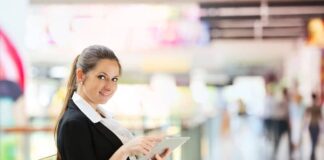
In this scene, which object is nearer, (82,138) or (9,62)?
(82,138)

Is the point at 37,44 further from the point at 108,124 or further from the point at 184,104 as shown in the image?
the point at 108,124

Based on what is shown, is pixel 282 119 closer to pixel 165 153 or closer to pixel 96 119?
pixel 165 153

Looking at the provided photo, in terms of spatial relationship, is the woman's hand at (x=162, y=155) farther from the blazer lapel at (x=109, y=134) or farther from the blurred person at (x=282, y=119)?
the blurred person at (x=282, y=119)

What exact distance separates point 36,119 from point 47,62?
116 centimetres

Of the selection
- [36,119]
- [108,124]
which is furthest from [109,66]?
[36,119]

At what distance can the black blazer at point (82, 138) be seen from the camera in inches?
57.2

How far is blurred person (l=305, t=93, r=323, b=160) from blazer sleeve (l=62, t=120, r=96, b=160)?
626 centimetres

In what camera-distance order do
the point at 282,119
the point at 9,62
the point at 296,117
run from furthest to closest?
1. the point at 282,119
2. the point at 296,117
3. the point at 9,62

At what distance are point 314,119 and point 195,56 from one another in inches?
69.5

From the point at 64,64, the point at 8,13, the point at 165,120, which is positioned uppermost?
the point at 8,13

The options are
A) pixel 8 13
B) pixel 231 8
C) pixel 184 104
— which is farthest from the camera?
pixel 184 104

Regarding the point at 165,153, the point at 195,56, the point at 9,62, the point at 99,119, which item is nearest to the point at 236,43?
the point at 195,56

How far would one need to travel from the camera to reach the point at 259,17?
7.25m

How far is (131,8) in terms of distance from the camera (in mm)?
7281
